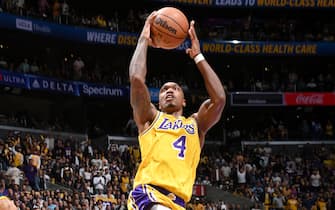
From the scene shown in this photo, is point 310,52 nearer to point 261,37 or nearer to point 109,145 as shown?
Result: point 261,37

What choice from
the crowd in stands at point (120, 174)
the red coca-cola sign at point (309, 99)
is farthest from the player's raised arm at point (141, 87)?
Answer: the red coca-cola sign at point (309, 99)

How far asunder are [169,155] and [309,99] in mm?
23229

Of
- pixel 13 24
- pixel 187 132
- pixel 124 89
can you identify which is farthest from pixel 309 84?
pixel 187 132

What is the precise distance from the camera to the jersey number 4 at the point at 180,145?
196 inches

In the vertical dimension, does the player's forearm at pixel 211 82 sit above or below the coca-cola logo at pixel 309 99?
above

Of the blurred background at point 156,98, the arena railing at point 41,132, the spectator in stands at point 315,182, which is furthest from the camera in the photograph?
the spectator in stands at point 315,182

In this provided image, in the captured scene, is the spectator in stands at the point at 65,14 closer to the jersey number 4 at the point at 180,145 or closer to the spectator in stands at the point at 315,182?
the spectator in stands at the point at 315,182

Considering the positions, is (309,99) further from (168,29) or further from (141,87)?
(141,87)

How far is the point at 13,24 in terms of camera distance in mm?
22172

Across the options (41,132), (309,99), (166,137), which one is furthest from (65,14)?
(166,137)

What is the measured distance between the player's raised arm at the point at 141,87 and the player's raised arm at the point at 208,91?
0.38 meters

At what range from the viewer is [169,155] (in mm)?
4922

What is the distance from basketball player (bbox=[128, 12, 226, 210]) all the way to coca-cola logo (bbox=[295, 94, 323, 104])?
74.1ft

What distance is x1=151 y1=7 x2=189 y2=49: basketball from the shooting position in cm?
518
